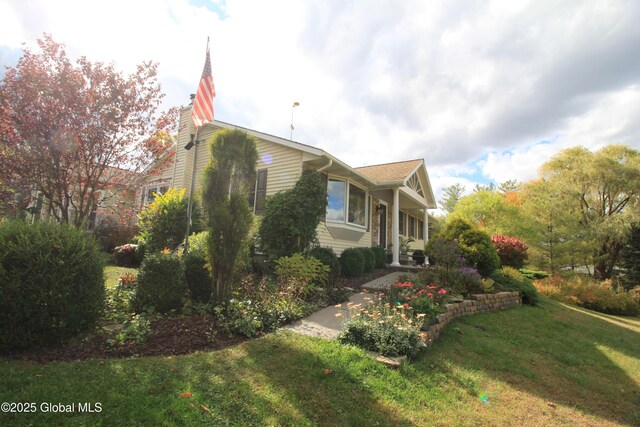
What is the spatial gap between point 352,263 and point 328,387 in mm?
6668

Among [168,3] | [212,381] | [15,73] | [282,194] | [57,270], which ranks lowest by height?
[212,381]

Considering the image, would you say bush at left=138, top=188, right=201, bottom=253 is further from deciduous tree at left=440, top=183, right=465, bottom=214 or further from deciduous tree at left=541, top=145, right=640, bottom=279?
deciduous tree at left=440, top=183, right=465, bottom=214

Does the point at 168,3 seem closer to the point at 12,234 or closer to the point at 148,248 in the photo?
the point at 12,234

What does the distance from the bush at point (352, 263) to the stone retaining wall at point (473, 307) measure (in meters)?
3.46

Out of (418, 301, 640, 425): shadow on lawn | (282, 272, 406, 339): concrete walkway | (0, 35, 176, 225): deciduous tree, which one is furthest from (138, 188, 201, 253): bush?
(418, 301, 640, 425): shadow on lawn

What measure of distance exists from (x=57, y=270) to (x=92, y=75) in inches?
190

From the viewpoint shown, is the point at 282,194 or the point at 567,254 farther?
the point at 567,254

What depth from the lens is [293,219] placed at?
27.1 ft

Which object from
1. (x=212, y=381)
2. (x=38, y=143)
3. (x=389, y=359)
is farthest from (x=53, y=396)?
(x=38, y=143)

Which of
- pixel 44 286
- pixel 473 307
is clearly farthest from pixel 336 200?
pixel 44 286

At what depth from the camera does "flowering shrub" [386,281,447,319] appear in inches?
212

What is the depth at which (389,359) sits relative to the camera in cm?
392

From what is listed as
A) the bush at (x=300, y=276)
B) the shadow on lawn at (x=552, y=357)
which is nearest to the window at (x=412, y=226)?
the shadow on lawn at (x=552, y=357)

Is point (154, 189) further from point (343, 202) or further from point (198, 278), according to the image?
point (198, 278)
